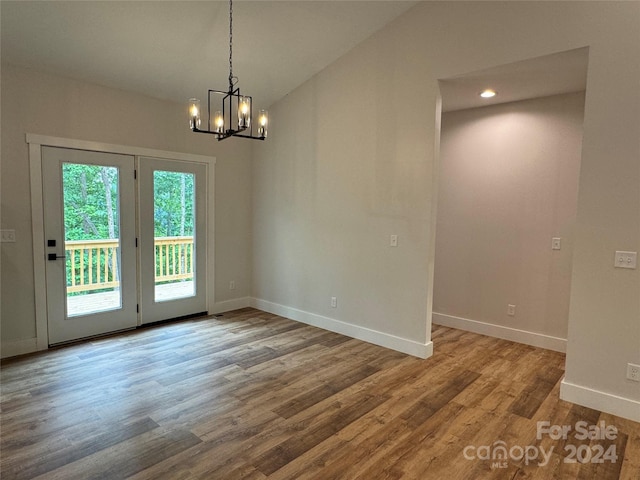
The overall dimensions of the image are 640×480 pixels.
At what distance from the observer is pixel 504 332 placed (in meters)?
4.37

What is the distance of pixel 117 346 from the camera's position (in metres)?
3.95

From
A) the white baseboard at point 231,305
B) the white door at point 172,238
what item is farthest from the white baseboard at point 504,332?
the white door at point 172,238

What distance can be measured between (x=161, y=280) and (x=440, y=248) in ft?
11.8

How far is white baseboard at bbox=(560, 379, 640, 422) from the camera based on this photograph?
2668 mm

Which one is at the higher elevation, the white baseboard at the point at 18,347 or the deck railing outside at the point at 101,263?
the deck railing outside at the point at 101,263

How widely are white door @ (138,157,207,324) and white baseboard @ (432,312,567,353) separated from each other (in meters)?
3.27

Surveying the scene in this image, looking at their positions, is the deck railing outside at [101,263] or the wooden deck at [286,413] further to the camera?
the deck railing outside at [101,263]

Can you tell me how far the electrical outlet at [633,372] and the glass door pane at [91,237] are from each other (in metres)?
4.84

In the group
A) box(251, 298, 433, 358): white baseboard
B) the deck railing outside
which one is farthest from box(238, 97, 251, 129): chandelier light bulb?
box(251, 298, 433, 358): white baseboard

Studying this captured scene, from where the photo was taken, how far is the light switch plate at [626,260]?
8.57 feet

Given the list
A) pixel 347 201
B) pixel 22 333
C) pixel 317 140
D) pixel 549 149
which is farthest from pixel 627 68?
pixel 22 333

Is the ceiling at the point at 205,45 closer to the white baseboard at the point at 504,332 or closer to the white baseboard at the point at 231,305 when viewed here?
the white baseboard at the point at 504,332

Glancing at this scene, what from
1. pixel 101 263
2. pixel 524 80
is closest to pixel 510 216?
pixel 524 80

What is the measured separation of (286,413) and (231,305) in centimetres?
295
